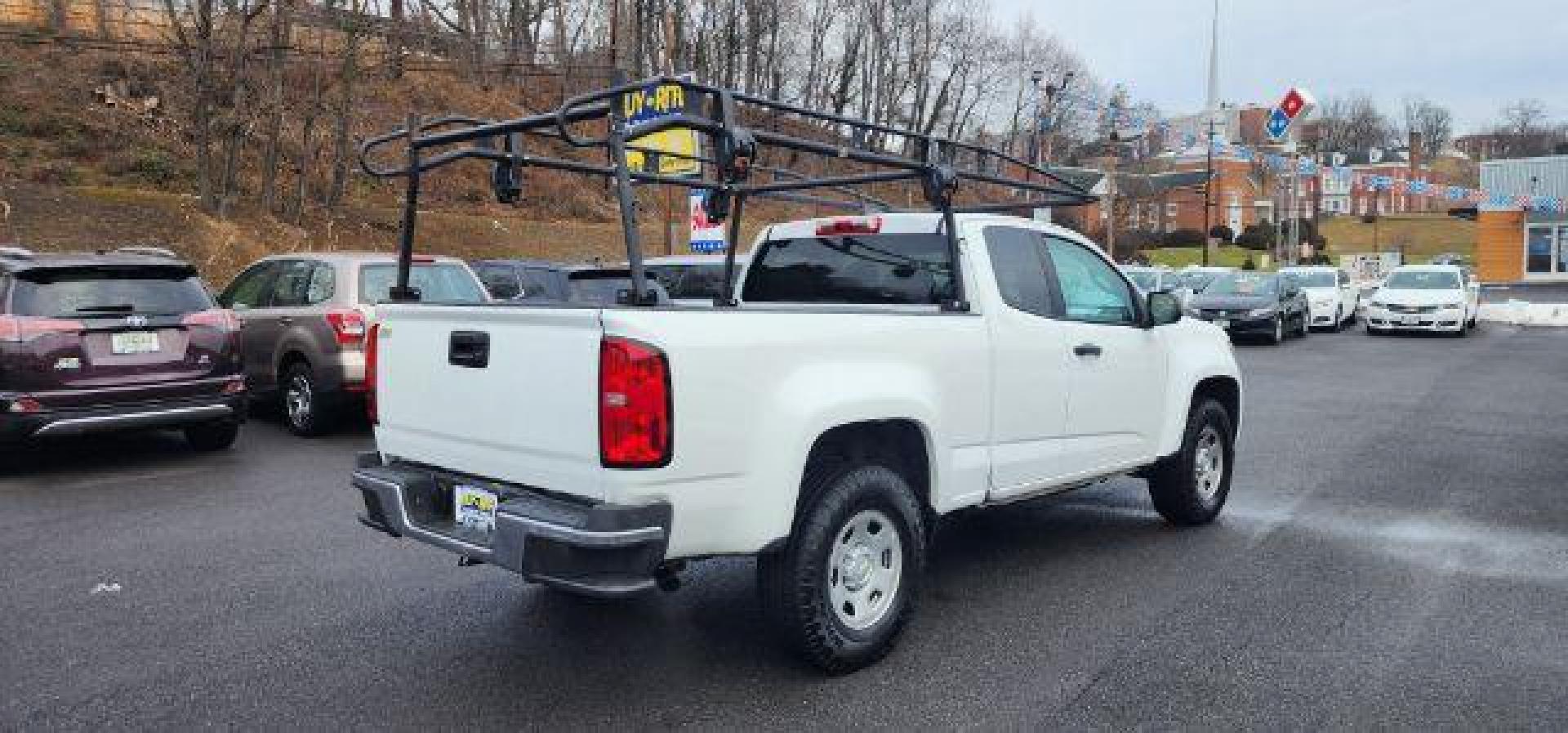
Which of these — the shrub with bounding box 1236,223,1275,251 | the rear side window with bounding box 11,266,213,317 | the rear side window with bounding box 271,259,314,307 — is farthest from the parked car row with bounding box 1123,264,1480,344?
the shrub with bounding box 1236,223,1275,251

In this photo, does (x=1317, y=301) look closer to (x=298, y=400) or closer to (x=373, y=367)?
(x=298, y=400)

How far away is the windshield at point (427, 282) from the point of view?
992cm

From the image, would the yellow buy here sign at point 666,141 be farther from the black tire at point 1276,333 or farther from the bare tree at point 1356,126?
the bare tree at point 1356,126

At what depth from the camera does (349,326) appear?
9.76 m

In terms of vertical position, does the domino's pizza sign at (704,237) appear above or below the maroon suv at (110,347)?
above

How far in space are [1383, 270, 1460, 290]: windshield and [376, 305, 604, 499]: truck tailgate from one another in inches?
979

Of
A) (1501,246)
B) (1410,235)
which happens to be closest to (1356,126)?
(1410,235)

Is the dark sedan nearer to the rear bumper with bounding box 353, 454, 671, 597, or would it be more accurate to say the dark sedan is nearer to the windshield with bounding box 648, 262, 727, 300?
the windshield with bounding box 648, 262, 727, 300

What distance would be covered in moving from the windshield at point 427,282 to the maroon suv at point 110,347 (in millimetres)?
1262

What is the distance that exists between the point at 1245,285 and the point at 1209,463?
59.4ft

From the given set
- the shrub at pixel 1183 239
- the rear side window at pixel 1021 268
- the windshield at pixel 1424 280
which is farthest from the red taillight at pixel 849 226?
the shrub at pixel 1183 239

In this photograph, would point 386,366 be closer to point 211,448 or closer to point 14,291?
point 14,291

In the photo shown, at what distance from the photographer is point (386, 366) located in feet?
15.5

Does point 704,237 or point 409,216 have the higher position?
point 704,237
